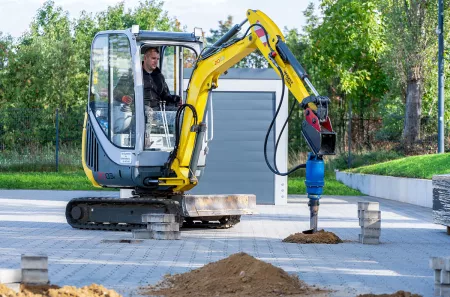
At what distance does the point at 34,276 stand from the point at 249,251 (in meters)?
5.18

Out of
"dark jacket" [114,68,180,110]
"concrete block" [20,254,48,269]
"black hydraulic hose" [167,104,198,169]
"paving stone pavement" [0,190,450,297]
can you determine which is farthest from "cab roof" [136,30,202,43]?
"concrete block" [20,254,48,269]

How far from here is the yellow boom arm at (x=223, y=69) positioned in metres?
16.0

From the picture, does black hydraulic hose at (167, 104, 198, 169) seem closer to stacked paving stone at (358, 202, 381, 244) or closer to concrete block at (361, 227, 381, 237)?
stacked paving stone at (358, 202, 381, 244)

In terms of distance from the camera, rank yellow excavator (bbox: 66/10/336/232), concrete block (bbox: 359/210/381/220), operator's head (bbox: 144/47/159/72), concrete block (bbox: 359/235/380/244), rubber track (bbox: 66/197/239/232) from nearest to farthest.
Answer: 1. concrete block (bbox: 359/235/380/244)
2. concrete block (bbox: 359/210/381/220)
3. yellow excavator (bbox: 66/10/336/232)
4. rubber track (bbox: 66/197/239/232)
5. operator's head (bbox: 144/47/159/72)

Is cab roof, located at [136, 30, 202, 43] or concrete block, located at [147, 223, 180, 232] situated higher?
cab roof, located at [136, 30, 202, 43]

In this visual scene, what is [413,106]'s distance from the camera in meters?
37.9

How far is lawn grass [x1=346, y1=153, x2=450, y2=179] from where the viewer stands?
1041 inches

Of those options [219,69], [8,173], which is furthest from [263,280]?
[8,173]

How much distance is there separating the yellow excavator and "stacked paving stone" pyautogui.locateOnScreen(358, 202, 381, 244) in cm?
239

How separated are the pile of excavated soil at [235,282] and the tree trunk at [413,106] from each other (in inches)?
1110

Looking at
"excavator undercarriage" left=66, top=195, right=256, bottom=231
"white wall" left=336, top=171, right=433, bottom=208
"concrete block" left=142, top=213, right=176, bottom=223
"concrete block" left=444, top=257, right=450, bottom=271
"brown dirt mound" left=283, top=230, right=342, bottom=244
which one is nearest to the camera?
"concrete block" left=444, top=257, right=450, bottom=271

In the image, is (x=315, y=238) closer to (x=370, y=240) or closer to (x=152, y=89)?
(x=370, y=240)

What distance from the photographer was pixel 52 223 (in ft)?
62.6

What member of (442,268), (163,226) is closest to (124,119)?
(163,226)
